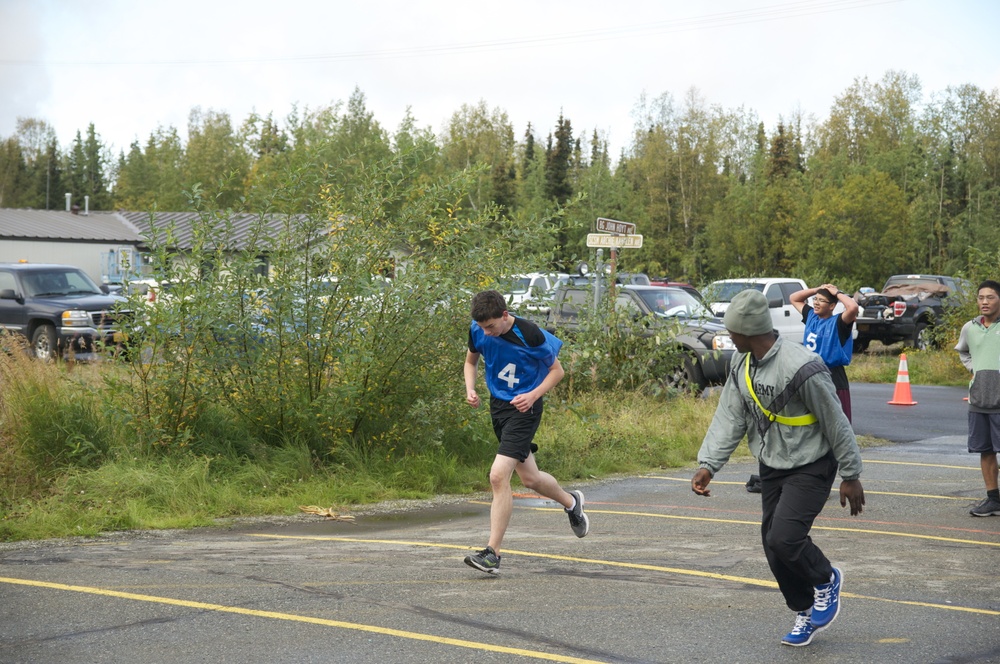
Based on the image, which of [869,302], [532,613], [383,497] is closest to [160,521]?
[383,497]

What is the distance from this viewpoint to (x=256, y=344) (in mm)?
10062

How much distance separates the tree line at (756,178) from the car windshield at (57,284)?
13183mm

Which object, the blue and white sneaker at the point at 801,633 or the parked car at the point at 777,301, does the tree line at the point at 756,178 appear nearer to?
the parked car at the point at 777,301

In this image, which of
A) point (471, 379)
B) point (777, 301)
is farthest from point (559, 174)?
point (471, 379)

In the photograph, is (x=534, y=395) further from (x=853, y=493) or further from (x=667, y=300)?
(x=667, y=300)

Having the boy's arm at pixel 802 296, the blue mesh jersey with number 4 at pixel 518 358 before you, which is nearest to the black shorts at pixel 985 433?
the boy's arm at pixel 802 296

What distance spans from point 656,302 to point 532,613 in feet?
41.7

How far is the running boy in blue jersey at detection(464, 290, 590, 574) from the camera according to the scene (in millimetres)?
6887

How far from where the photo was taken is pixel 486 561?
21.3 feet

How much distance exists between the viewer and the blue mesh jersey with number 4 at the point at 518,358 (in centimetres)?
709

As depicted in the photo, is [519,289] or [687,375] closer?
[519,289]

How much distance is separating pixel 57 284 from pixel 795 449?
20563 millimetres

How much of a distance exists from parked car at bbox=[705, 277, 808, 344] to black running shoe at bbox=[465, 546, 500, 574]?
506 inches

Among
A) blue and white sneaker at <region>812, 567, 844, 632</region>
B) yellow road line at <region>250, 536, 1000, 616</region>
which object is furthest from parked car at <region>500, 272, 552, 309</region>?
blue and white sneaker at <region>812, 567, 844, 632</region>
